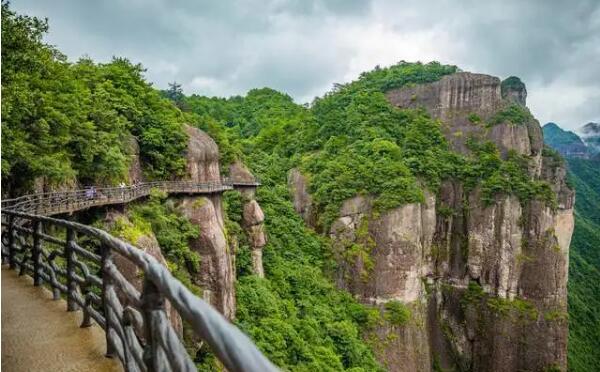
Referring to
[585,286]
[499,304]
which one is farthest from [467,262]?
[585,286]

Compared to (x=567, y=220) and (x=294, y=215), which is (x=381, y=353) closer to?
(x=294, y=215)

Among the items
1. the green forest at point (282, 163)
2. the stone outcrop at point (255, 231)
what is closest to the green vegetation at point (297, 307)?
the green forest at point (282, 163)

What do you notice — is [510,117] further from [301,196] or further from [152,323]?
[152,323]

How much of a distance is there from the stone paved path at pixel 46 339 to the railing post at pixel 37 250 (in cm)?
40

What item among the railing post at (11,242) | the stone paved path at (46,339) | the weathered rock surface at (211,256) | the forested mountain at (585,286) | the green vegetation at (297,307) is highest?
the railing post at (11,242)

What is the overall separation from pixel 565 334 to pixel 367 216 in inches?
820

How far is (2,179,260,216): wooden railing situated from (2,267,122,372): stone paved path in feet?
24.0

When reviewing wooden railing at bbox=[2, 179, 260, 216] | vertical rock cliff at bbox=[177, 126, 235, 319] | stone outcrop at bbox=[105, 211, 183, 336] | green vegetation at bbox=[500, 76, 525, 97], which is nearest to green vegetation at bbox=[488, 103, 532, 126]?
green vegetation at bbox=[500, 76, 525, 97]

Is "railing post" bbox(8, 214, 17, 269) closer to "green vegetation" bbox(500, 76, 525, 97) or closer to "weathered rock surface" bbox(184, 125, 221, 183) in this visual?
"weathered rock surface" bbox(184, 125, 221, 183)

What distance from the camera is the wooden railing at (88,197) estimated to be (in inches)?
604

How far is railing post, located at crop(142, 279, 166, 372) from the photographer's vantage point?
8.22 ft

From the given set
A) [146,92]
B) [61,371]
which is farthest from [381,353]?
[61,371]

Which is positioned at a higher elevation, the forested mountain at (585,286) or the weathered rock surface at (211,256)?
the weathered rock surface at (211,256)

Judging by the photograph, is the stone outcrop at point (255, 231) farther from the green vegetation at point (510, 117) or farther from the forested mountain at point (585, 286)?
the forested mountain at point (585, 286)
